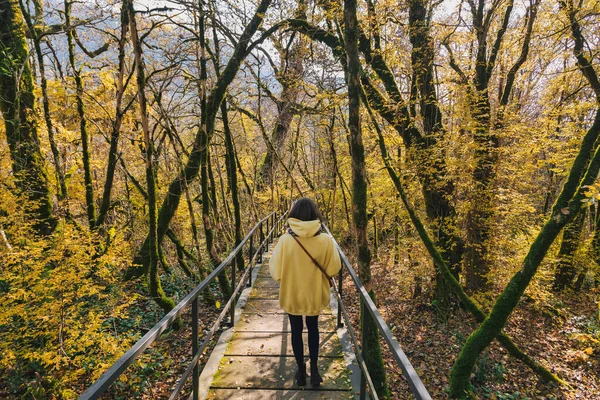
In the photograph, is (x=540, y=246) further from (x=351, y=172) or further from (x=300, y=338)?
(x=300, y=338)

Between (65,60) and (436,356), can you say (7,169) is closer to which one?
(65,60)

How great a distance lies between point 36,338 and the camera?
5254 mm

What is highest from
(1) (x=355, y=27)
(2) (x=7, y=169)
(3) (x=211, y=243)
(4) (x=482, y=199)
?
(1) (x=355, y=27)

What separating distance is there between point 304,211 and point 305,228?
6.7 inches

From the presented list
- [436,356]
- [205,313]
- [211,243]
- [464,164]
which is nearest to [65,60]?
[211,243]

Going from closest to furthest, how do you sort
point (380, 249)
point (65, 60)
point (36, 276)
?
1. point (36, 276)
2. point (65, 60)
3. point (380, 249)

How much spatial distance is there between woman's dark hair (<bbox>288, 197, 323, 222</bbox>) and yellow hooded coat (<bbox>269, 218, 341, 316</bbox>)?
5 centimetres

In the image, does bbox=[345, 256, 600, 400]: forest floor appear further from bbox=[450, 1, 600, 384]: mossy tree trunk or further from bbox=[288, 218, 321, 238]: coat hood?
bbox=[288, 218, 321, 238]: coat hood

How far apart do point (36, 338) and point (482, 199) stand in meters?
9.32

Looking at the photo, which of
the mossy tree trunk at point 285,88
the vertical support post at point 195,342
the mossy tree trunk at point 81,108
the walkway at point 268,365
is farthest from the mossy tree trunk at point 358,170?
the mossy tree trunk at point 81,108

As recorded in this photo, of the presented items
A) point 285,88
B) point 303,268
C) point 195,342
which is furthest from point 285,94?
point 195,342

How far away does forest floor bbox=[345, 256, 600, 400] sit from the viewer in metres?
6.68

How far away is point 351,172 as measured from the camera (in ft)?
19.5

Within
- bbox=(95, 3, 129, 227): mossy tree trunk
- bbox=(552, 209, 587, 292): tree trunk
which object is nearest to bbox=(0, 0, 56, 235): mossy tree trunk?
bbox=(95, 3, 129, 227): mossy tree trunk
